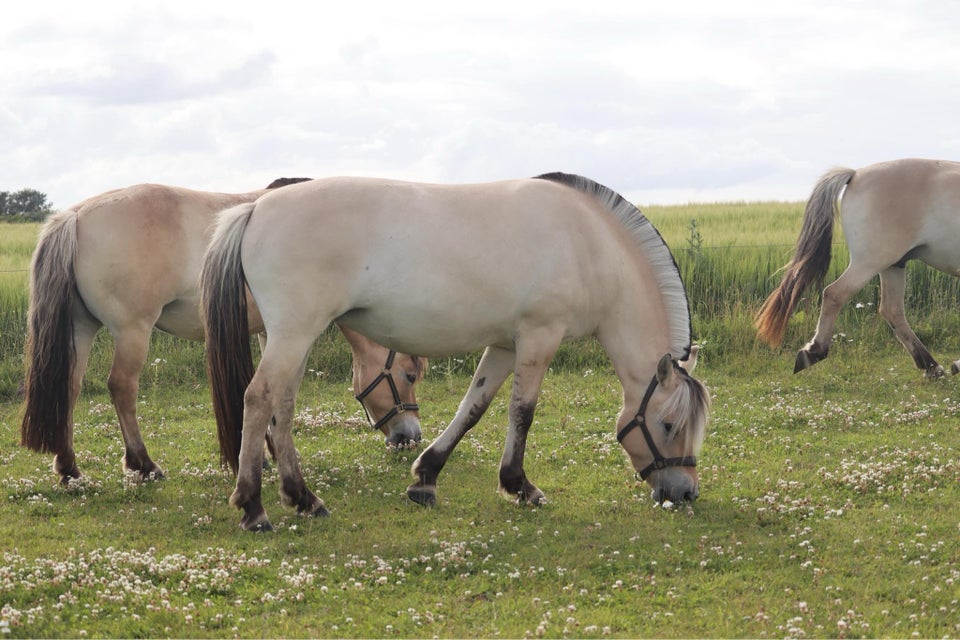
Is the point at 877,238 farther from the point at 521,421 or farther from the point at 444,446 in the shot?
the point at 444,446

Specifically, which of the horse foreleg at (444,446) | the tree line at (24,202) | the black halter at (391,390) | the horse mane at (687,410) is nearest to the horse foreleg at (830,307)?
the horse mane at (687,410)

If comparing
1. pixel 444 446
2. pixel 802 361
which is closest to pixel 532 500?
pixel 444 446

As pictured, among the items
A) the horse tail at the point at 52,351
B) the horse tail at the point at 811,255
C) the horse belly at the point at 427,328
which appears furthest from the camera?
the horse tail at the point at 811,255

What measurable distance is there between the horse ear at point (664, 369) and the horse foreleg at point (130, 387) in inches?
153

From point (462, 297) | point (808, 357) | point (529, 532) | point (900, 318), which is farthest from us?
point (900, 318)

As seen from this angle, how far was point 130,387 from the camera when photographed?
8234mm

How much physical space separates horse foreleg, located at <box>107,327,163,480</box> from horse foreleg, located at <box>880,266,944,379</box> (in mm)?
8094

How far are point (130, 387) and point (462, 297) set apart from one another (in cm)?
302

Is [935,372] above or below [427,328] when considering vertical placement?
below

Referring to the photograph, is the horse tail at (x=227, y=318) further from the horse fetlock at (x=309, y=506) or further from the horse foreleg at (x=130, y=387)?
the horse foreleg at (x=130, y=387)

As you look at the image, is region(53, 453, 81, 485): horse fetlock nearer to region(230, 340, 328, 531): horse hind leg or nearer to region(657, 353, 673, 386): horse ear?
region(230, 340, 328, 531): horse hind leg

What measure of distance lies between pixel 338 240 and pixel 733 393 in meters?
6.20

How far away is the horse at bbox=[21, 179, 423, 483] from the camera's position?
7977 millimetres

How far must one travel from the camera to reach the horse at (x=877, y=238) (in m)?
11.4
